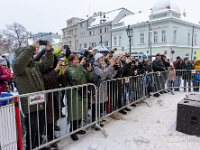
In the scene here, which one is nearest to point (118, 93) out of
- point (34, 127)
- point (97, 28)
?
point (34, 127)

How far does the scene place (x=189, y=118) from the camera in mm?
3654

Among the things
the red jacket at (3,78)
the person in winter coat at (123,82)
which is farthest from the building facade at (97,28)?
the red jacket at (3,78)

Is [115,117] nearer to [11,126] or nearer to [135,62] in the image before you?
[135,62]

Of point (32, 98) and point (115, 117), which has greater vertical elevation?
point (32, 98)

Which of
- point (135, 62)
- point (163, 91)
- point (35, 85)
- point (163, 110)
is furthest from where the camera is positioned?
point (163, 91)

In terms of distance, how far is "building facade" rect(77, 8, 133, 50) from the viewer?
43438 millimetres

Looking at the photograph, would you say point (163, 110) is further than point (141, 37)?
No

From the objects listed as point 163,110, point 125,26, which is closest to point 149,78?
point 163,110

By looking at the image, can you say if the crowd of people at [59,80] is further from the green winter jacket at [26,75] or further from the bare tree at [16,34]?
the bare tree at [16,34]

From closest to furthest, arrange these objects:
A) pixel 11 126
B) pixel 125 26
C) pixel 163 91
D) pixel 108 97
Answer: pixel 11 126 < pixel 108 97 < pixel 163 91 < pixel 125 26

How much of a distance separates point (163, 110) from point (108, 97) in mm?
2022

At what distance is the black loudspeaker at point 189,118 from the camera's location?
3.58 metres

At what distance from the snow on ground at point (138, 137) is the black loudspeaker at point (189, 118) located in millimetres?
137

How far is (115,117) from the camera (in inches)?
184
